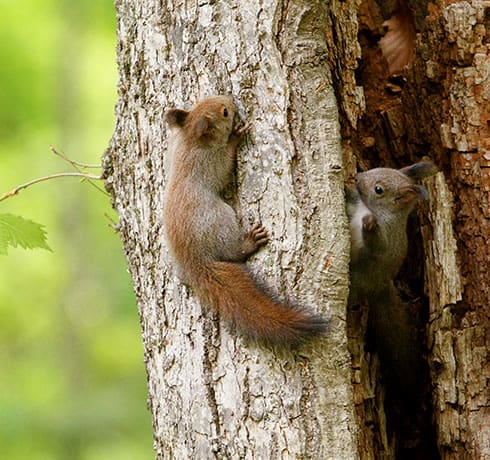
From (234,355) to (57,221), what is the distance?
7.83m

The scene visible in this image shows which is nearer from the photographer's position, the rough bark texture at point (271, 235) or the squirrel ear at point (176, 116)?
the rough bark texture at point (271, 235)

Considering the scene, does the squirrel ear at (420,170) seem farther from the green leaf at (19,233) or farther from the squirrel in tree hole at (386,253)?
the green leaf at (19,233)

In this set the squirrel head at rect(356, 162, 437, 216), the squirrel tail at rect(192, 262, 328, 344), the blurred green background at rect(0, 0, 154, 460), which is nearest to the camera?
the squirrel tail at rect(192, 262, 328, 344)

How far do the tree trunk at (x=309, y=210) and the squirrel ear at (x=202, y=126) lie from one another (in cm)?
13

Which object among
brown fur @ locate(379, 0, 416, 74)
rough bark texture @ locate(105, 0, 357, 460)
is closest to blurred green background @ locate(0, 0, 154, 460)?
brown fur @ locate(379, 0, 416, 74)

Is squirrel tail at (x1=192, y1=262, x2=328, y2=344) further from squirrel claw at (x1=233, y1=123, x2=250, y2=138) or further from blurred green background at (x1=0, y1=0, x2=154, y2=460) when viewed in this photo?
blurred green background at (x1=0, y1=0, x2=154, y2=460)

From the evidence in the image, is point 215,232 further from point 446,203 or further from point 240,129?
point 446,203

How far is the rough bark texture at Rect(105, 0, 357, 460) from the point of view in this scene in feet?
9.25

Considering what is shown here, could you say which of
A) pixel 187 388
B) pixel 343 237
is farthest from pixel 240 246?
pixel 187 388

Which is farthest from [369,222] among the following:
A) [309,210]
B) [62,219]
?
[62,219]

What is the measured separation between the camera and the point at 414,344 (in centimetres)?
383

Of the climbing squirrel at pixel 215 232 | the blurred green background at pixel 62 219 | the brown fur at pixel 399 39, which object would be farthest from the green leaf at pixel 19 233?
the blurred green background at pixel 62 219

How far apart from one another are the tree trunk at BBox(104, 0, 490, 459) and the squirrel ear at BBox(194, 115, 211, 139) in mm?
126

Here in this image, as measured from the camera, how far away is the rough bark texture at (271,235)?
282 centimetres
